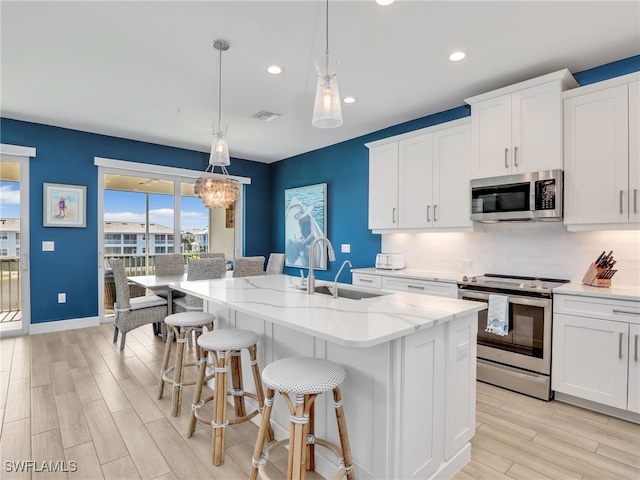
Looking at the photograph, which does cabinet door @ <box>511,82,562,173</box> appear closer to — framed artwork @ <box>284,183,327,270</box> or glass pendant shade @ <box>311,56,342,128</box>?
glass pendant shade @ <box>311,56,342,128</box>

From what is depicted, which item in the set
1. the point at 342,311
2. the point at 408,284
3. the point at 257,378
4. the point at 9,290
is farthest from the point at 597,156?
the point at 9,290

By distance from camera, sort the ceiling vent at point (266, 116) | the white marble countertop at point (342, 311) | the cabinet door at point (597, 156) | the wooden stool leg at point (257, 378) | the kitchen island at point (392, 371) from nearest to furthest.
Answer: the white marble countertop at point (342, 311) < the kitchen island at point (392, 371) < the wooden stool leg at point (257, 378) < the cabinet door at point (597, 156) < the ceiling vent at point (266, 116)

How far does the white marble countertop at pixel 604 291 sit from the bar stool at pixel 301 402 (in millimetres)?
2028

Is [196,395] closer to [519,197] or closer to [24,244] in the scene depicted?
[519,197]

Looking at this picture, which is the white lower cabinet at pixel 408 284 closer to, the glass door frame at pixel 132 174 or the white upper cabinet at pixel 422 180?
the white upper cabinet at pixel 422 180

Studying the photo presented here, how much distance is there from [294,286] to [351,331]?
4.27 ft

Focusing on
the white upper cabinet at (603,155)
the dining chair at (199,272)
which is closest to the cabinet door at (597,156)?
the white upper cabinet at (603,155)

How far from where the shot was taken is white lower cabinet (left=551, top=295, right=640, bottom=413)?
2355mm

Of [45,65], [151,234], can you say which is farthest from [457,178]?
[151,234]

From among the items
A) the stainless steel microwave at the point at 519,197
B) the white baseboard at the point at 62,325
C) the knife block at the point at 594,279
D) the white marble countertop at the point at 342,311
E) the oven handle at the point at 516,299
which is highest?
the stainless steel microwave at the point at 519,197

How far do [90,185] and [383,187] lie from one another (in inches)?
158

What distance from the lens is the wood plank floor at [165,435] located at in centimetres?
190

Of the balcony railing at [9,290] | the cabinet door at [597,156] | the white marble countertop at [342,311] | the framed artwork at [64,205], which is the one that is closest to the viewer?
the white marble countertop at [342,311]

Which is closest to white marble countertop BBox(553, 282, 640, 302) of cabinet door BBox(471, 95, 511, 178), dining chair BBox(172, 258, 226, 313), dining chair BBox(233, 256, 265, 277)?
cabinet door BBox(471, 95, 511, 178)
